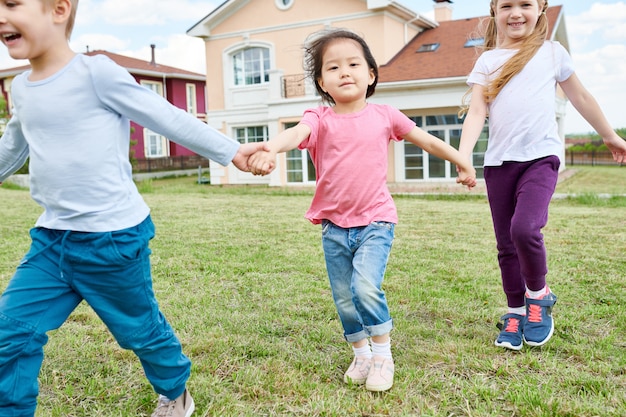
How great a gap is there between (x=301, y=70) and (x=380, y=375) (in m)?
18.7

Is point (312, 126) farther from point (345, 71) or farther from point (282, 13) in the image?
point (282, 13)

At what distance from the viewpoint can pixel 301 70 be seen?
20.8 m

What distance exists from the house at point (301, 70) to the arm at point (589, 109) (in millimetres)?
14262

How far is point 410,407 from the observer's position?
2.69 m

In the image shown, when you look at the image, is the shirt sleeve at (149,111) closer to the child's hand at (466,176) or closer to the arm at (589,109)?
the child's hand at (466,176)

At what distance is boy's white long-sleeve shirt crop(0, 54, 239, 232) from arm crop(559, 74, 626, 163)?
2.15 meters

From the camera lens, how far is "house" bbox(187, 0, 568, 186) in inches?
730

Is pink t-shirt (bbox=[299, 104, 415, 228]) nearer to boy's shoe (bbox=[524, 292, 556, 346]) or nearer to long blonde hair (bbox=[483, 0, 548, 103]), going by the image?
long blonde hair (bbox=[483, 0, 548, 103])

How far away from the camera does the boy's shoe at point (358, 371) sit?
297 cm

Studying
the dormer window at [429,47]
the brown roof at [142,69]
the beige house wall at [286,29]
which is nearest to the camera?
the beige house wall at [286,29]

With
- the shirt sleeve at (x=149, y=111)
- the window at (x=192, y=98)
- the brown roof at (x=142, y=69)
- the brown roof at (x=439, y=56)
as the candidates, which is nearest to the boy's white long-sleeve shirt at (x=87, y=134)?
the shirt sleeve at (x=149, y=111)

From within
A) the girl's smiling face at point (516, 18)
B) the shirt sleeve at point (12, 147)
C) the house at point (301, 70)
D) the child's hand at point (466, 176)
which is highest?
the house at point (301, 70)

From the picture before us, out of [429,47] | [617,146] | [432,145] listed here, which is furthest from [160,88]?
[432,145]

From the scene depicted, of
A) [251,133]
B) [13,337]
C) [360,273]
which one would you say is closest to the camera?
[13,337]
